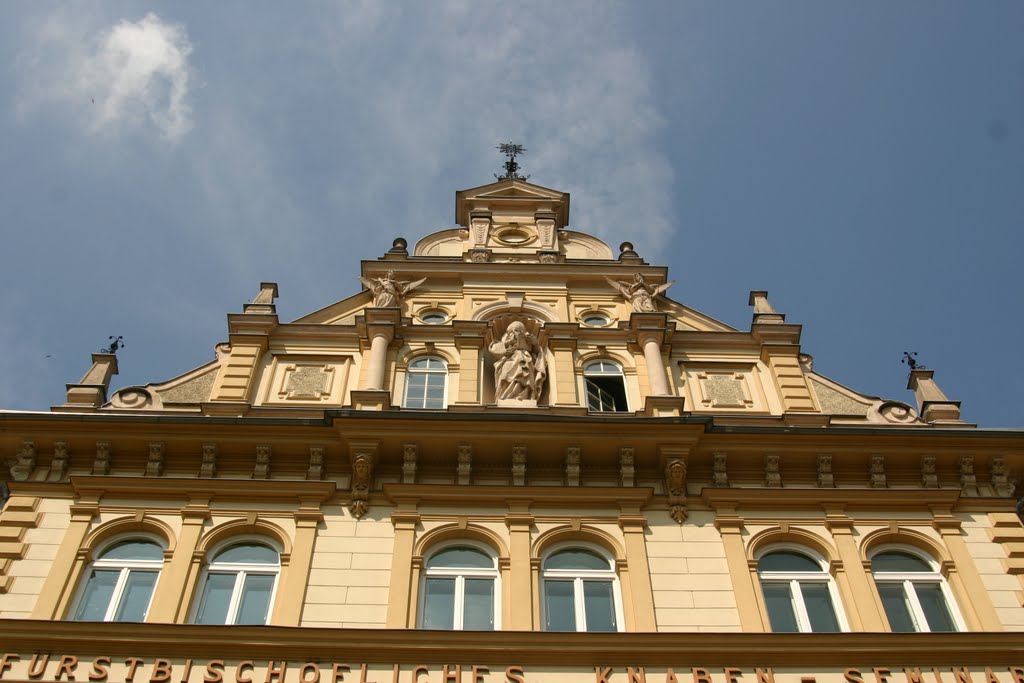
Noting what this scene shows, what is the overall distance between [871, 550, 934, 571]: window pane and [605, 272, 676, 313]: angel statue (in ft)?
23.0

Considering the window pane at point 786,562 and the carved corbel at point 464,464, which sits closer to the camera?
the window pane at point 786,562

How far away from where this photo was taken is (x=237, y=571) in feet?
54.6

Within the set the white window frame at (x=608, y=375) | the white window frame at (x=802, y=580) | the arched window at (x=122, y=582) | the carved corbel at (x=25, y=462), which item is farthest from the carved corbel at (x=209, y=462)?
the white window frame at (x=802, y=580)

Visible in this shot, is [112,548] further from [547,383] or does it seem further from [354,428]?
[547,383]

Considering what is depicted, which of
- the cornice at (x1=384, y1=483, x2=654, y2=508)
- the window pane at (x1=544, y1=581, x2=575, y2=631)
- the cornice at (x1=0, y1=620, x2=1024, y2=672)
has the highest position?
the cornice at (x1=384, y1=483, x2=654, y2=508)

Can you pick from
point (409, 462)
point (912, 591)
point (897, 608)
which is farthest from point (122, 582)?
point (912, 591)

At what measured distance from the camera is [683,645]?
1480 cm

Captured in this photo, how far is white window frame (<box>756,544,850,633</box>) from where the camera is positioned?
16.1 m

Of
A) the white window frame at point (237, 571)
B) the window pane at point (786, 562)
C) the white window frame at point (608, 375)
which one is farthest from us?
the white window frame at point (608, 375)

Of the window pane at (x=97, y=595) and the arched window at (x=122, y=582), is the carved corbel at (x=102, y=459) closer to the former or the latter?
the arched window at (x=122, y=582)

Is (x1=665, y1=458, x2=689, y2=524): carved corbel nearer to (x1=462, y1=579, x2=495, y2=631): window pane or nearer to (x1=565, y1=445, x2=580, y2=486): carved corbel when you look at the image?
(x1=565, y1=445, x2=580, y2=486): carved corbel

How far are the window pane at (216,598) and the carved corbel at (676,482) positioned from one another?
22.7 ft

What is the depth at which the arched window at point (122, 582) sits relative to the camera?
1591 cm

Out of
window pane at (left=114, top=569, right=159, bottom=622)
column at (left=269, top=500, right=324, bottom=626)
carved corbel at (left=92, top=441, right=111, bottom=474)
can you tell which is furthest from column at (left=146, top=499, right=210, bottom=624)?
carved corbel at (left=92, top=441, right=111, bottom=474)
